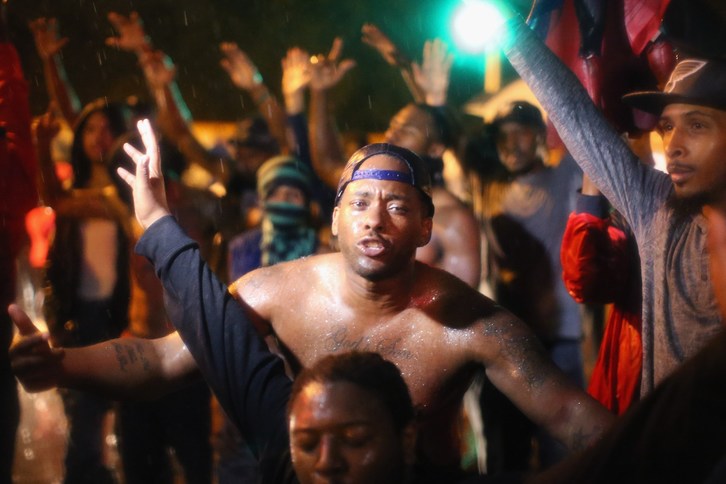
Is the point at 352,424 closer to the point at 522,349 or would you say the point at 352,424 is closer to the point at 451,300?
the point at 522,349

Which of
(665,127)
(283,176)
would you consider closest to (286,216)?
(283,176)

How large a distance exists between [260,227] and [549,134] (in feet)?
5.11

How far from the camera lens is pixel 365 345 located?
287 cm

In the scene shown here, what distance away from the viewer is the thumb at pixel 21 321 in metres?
2.41

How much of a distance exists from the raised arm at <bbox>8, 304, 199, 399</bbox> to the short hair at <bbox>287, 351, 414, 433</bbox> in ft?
2.84

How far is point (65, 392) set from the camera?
4535 millimetres

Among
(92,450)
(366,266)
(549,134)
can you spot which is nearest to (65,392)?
(92,450)

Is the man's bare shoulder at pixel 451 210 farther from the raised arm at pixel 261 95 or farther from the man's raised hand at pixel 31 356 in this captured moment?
the man's raised hand at pixel 31 356

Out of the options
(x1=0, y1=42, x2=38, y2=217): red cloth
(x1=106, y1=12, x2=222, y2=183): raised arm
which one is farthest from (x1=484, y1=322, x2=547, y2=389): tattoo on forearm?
(x1=106, y1=12, x2=222, y2=183): raised arm

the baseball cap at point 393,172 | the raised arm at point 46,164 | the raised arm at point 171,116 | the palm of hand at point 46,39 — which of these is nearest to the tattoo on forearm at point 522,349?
the baseball cap at point 393,172

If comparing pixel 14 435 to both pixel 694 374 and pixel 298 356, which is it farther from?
pixel 694 374

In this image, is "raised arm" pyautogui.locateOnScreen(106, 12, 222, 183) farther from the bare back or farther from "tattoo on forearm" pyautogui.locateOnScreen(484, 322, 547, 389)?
"tattoo on forearm" pyautogui.locateOnScreen(484, 322, 547, 389)

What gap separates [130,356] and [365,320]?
769 mm

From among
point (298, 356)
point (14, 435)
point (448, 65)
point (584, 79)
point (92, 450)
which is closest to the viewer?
point (298, 356)
